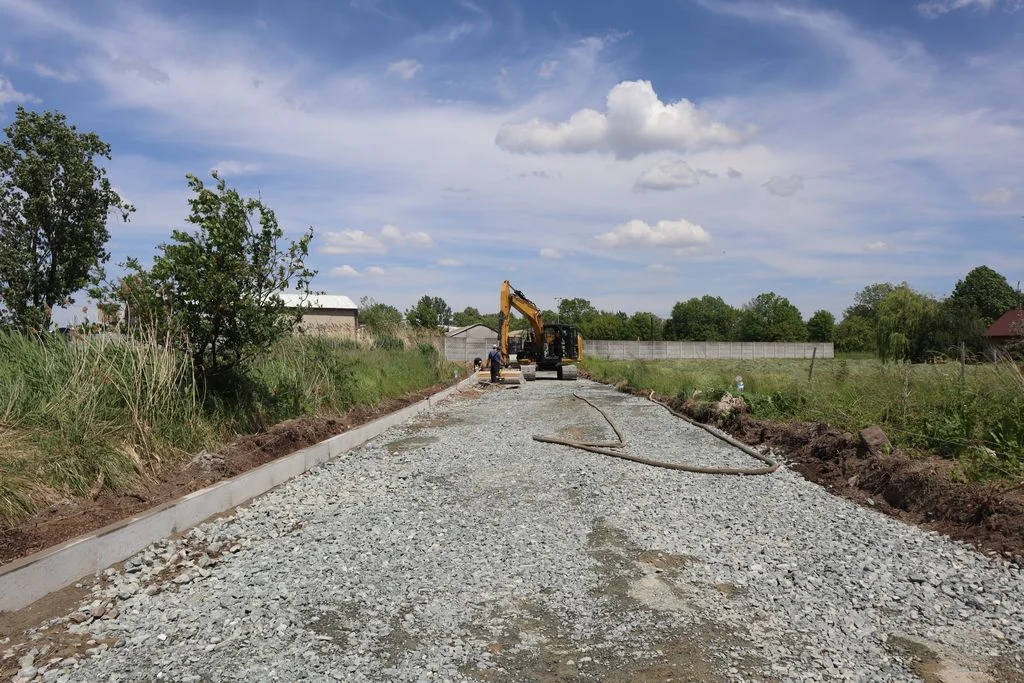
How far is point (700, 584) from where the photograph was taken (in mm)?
5324

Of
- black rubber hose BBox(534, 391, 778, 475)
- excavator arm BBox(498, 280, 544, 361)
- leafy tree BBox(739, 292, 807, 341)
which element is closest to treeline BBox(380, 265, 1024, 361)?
leafy tree BBox(739, 292, 807, 341)

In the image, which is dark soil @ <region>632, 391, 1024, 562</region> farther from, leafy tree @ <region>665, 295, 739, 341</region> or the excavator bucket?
leafy tree @ <region>665, 295, 739, 341</region>

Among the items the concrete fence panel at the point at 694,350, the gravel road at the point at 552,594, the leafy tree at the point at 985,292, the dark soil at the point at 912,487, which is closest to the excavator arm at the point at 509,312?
the dark soil at the point at 912,487

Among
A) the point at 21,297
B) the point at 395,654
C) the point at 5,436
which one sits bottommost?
the point at 395,654

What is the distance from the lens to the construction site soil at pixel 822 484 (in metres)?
5.89

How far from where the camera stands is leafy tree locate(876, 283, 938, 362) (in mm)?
48250

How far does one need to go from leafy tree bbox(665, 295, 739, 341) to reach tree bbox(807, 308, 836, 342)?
40.2ft

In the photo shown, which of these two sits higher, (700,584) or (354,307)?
(354,307)

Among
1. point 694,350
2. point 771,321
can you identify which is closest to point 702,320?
point 771,321

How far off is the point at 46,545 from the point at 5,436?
4.98ft

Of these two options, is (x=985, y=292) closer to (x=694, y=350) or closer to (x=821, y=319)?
(x=694, y=350)

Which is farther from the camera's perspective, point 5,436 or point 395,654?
point 5,436

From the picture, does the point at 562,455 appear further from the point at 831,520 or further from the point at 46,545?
the point at 46,545

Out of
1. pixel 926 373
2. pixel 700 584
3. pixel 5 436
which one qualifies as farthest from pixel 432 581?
pixel 926 373
